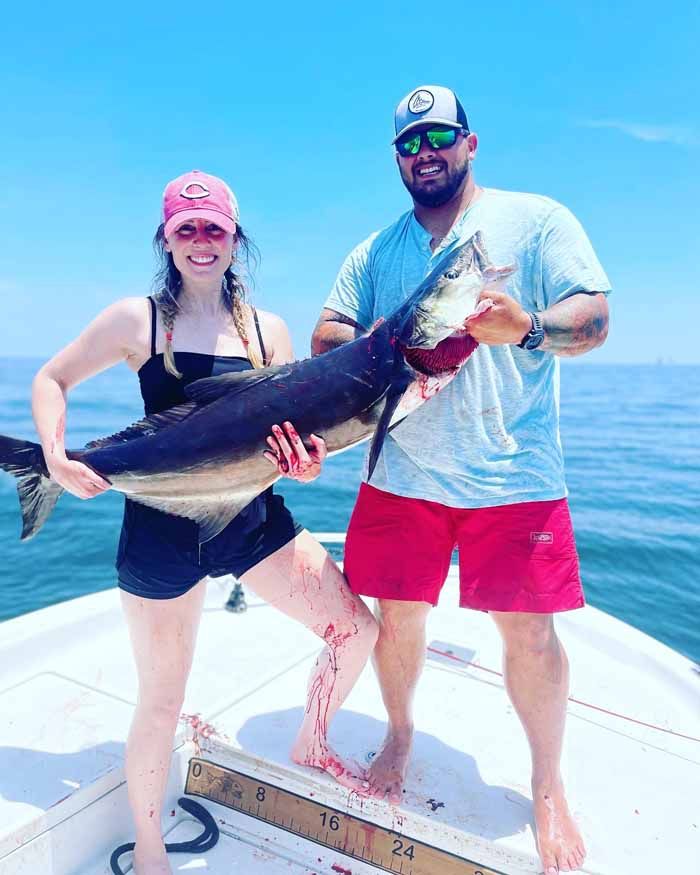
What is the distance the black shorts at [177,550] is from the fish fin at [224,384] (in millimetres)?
495

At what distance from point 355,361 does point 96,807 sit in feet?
7.19

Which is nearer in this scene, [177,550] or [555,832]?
[177,550]

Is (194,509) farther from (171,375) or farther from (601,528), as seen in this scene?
(601,528)

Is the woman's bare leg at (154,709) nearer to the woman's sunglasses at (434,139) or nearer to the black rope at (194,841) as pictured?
the black rope at (194,841)

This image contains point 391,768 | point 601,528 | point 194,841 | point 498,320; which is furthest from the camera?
point 601,528

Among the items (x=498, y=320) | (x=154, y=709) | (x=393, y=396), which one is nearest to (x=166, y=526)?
(x=154, y=709)

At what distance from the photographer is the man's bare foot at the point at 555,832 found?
2650 millimetres

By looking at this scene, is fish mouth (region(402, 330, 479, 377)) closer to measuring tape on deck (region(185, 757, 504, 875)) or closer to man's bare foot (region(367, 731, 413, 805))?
man's bare foot (region(367, 731, 413, 805))

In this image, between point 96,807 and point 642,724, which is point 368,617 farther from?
point 642,724

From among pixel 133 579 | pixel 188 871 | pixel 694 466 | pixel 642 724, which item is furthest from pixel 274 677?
pixel 694 466

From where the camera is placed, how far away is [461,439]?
2977 mm

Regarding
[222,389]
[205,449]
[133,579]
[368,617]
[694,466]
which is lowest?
[694,466]

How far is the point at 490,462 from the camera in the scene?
2.95 meters

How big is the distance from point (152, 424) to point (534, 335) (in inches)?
60.9
